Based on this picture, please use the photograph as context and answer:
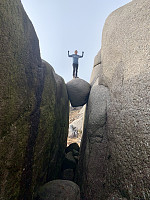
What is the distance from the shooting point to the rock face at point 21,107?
1.21 meters

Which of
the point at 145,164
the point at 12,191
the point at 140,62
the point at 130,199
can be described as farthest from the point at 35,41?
Answer: the point at 130,199

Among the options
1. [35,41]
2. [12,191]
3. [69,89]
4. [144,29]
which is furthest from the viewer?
[69,89]

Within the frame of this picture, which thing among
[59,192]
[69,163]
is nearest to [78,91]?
[69,163]

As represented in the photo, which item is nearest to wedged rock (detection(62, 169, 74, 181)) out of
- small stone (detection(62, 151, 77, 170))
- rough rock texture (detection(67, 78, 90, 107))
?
small stone (detection(62, 151, 77, 170))

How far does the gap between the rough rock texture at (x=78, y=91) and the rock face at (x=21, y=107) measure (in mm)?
1408

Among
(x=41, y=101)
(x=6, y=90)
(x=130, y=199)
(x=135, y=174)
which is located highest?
(x=6, y=90)

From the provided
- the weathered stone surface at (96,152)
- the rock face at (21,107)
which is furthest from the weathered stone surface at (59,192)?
the weathered stone surface at (96,152)

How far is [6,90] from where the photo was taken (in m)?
1.22

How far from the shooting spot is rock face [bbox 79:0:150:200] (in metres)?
1.70

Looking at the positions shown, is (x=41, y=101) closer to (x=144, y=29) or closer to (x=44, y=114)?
(x=44, y=114)

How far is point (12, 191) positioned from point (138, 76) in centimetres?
219

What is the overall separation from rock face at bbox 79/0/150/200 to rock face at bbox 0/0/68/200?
996 millimetres

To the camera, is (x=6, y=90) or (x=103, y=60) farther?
(x=103, y=60)

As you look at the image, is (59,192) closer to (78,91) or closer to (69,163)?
(69,163)
